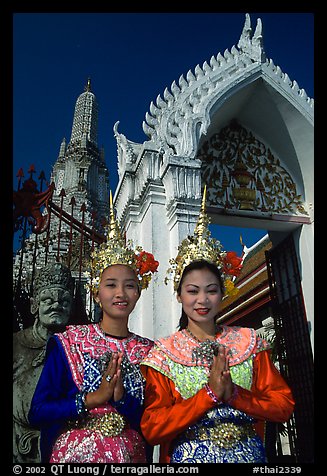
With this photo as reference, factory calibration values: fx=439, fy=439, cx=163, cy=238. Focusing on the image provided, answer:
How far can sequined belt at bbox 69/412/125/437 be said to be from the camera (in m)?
2.93

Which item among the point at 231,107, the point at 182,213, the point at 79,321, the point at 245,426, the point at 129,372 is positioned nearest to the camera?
the point at 245,426

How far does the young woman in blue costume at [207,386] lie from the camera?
9.02 ft

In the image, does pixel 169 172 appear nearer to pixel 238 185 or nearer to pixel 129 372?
pixel 238 185

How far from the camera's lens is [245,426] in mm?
2896

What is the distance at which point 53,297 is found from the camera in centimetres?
385

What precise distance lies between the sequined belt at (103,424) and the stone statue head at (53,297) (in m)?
1.06

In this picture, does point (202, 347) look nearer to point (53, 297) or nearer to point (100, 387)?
point (100, 387)

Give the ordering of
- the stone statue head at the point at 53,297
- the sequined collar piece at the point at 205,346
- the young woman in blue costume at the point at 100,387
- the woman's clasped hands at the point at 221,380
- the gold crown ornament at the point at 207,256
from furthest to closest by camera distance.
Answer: the stone statue head at the point at 53,297, the gold crown ornament at the point at 207,256, the sequined collar piece at the point at 205,346, the young woman in blue costume at the point at 100,387, the woman's clasped hands at the point at 221,380

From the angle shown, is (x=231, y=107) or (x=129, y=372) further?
(x=231, y=107)

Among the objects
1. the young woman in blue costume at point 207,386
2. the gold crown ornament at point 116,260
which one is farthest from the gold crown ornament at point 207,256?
the gold crown ornament at point 116,260

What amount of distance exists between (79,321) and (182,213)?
195 centimetres

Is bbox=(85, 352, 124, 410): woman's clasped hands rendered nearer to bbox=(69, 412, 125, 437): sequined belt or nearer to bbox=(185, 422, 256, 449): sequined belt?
bbox=(69, 412, 125, 437): sequined belt

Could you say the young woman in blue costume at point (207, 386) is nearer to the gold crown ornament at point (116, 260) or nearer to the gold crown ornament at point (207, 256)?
the gold crown ornament at point (207, 256)
